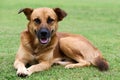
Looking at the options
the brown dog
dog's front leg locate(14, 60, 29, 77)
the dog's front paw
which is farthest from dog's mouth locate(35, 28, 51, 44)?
the dog's front paw

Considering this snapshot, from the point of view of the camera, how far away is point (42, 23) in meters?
7.29

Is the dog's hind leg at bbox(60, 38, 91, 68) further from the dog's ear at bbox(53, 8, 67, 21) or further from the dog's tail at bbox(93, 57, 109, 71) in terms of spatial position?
the dog's ear at bbox(53, 8, 67, 21)

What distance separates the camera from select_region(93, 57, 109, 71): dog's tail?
24.5 feet

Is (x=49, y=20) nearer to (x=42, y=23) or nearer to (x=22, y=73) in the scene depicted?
(x=42, y=23)

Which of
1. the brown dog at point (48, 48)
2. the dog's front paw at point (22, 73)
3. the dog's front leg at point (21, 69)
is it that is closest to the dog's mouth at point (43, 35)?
the brown dog at point (48, 48)

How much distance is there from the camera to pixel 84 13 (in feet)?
81.6

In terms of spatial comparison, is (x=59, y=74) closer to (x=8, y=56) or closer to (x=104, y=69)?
(x=104, y=69)

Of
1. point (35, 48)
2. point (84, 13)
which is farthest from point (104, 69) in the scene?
point (84, 13)

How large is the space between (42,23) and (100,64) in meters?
1.40

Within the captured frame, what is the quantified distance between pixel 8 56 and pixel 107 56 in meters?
2.33

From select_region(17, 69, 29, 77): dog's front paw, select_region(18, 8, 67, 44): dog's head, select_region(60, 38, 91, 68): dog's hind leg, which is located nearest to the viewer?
select_region(17, 69, 29, 77): dog's front paw

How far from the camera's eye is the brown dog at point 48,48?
7.30 meters

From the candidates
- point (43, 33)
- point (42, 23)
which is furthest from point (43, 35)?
point (42, 23)

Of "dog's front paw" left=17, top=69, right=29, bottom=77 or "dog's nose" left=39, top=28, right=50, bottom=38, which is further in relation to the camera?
"dog's nose" left=39, top=28, right=50, bottom=38
